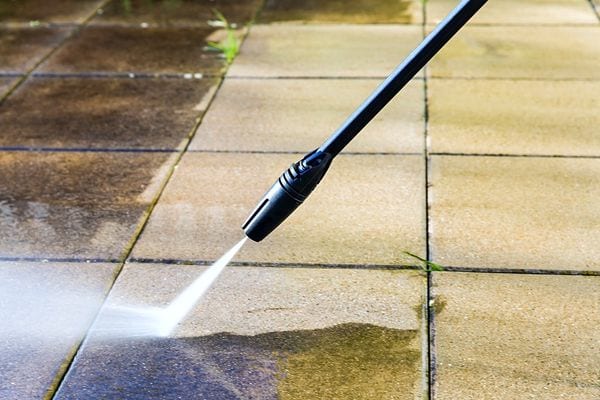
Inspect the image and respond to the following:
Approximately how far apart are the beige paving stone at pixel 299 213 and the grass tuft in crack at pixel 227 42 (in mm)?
1608

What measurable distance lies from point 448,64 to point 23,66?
9.97 feet

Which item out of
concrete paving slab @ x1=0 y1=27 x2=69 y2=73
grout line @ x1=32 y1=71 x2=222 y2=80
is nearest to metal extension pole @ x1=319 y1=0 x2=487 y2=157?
grout line @ x1=32 y1=71 x2=222 y2=80

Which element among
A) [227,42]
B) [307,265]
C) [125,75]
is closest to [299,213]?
[307,265]

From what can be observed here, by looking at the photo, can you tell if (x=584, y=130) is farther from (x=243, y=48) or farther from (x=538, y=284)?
(x=243, y=48)

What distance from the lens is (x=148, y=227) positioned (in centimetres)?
419

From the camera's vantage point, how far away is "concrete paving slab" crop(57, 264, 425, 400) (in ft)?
10.3

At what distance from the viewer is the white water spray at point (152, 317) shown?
3463 millimetres

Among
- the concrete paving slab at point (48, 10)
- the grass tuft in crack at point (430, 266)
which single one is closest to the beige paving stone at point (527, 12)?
the concrete paving slab at point (48, 10)

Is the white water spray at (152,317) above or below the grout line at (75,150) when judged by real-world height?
above

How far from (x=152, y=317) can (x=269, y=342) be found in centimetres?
52

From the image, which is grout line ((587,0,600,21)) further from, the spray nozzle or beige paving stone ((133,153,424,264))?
the spray nozzle

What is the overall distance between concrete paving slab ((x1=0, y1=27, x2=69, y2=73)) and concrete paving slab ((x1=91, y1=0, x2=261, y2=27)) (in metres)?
0.43

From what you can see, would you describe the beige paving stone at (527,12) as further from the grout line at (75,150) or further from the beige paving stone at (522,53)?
the grout line at (75,150)

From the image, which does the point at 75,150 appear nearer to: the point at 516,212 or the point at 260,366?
the point at 260,366
